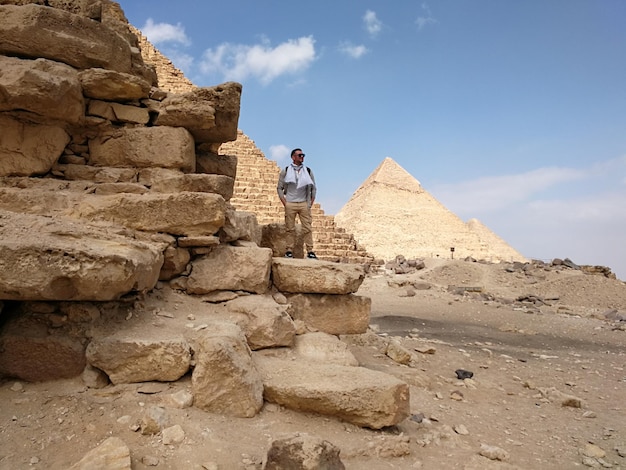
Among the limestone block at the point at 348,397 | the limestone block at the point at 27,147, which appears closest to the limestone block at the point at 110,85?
the limestone block at the point at 27,147

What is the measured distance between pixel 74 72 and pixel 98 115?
13.4 inches

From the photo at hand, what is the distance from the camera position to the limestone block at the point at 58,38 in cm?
310

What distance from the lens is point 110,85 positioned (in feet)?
10.8

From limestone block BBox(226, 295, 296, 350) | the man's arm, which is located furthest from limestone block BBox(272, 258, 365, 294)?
the man's arm

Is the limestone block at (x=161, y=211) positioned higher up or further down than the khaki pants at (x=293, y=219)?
further down

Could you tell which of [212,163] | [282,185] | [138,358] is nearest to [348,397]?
[138,358]

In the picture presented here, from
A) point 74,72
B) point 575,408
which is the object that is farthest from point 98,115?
point 575,408

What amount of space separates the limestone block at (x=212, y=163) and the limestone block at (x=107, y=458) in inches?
111

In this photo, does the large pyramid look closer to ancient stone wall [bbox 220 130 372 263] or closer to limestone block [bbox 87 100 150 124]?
ancient stone wall [bbox 220 130 372 263]

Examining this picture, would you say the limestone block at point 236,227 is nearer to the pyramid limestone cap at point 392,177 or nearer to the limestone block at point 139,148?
the limestone block at point 139,148

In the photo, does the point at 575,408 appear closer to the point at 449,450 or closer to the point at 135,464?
the point at 449,450

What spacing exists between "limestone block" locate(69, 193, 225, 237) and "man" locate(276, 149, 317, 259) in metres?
2.05

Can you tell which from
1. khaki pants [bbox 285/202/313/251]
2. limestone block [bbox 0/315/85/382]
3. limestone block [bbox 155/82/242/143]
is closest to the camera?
limestone block [bbox 0/315/85/382]

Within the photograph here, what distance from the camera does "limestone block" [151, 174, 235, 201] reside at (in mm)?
3342
